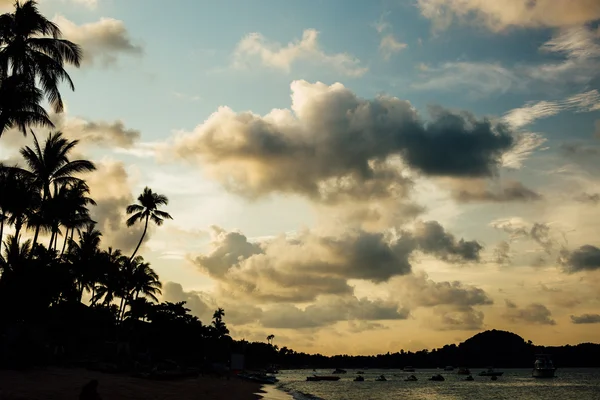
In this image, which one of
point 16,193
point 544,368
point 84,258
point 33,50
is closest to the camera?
point 33,50

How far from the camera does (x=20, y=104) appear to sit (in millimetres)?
29766

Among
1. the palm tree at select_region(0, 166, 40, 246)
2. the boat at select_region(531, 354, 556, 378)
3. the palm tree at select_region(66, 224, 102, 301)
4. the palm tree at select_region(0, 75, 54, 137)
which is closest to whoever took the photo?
the palm tree at select_region(0, 75, 54, 137)

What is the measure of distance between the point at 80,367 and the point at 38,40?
30660 millimetres

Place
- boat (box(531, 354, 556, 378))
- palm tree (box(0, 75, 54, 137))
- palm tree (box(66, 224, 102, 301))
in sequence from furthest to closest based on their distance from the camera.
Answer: boat (box(531, 354, 556, 378)), palm tree (box(66, 224, 102, 301)), palm tree (box(0, 75, 54, 137))

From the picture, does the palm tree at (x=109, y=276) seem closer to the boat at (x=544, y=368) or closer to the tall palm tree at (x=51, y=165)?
the tall palm tree at (x=51, y=165)

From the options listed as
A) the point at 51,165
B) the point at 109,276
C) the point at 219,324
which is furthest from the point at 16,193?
the point at 219,324

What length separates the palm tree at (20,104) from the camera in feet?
91.9

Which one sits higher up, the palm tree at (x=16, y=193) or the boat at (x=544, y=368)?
the palm tree at (x=16, y=193)

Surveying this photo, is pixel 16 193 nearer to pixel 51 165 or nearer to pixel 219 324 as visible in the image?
pixel 51 165

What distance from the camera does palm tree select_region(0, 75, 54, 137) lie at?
91.9 feet

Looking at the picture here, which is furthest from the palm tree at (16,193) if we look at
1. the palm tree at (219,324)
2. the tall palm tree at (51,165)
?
the palm tree at (219,324)

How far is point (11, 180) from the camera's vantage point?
40.1 meters

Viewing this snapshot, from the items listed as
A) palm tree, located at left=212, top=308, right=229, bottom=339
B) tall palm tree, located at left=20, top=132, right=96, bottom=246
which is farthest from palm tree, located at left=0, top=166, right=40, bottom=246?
palm tree, located at left=212, top=308, right=229, bottom=339

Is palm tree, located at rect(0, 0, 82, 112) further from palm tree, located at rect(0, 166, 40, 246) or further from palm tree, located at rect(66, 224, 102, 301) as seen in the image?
palm tree, located at rect(66, 224, 102, 301)
